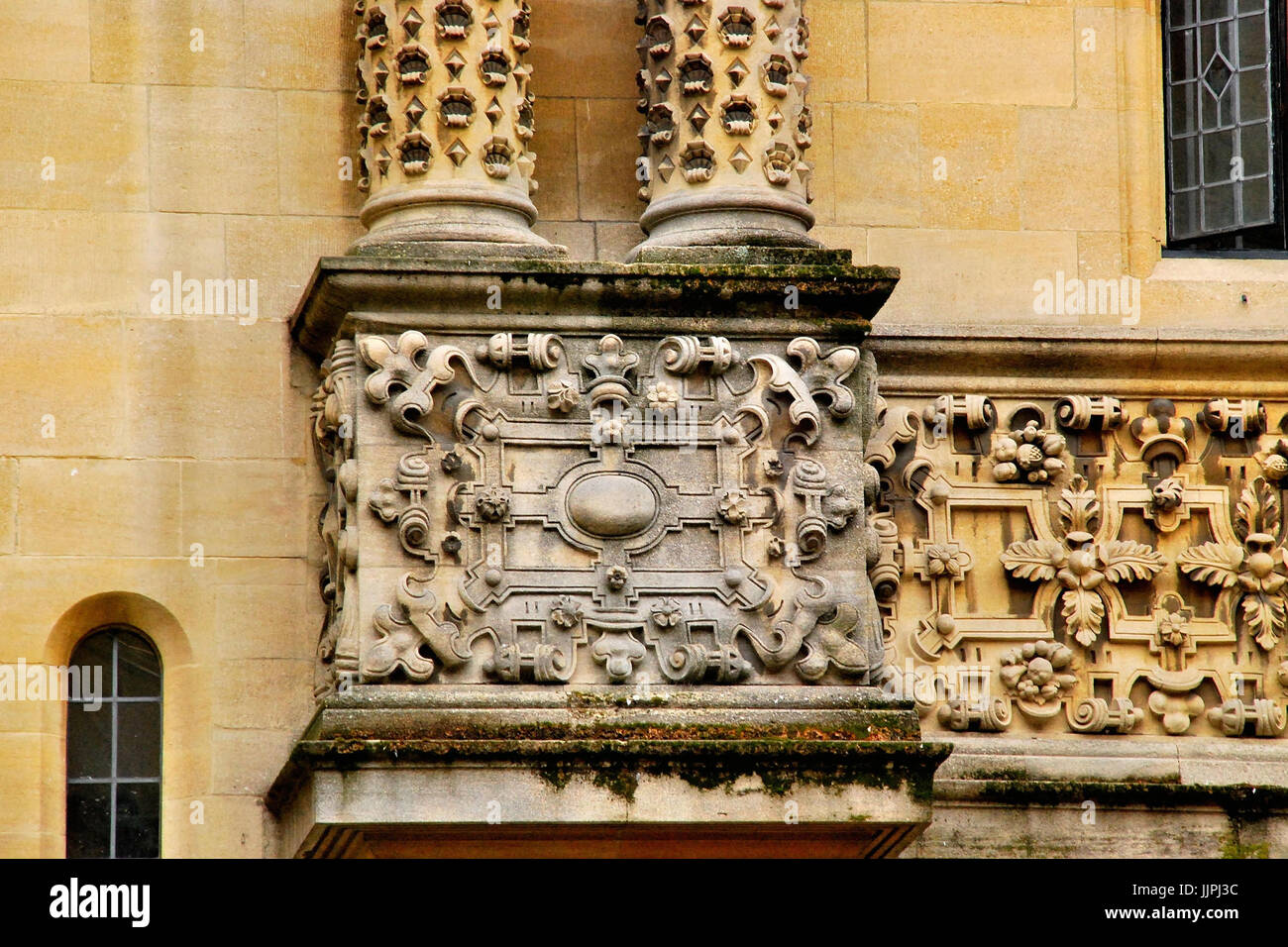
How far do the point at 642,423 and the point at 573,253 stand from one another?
1052 mm

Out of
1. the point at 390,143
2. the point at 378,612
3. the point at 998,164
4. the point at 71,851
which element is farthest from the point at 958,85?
the point at 71,851

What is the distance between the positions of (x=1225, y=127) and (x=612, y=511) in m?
3.33

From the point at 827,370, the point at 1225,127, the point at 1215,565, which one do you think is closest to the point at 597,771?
the point at 827,370

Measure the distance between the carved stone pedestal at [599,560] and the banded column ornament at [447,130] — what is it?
1.18 ft

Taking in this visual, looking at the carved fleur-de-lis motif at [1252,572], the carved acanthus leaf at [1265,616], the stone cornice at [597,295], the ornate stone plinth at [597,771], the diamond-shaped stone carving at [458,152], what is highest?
the diamond-shaped stone carving at [458,152]

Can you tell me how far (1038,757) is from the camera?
1173 centimetres

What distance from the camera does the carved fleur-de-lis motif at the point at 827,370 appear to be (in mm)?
11516

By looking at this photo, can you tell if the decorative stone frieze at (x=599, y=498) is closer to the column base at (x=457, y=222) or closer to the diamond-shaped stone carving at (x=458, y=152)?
the column base at (x=457, y=222)

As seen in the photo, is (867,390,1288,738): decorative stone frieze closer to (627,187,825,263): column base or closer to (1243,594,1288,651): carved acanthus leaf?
(1243,594,1288,651): carved acanthus leaf

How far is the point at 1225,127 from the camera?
12.7 metres

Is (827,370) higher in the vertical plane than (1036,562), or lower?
higher

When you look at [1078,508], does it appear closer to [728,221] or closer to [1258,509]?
[1258,509]

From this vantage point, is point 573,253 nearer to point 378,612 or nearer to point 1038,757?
point 378,612

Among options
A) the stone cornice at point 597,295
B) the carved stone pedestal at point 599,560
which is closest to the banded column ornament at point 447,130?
the stone cornice at point 597,295
